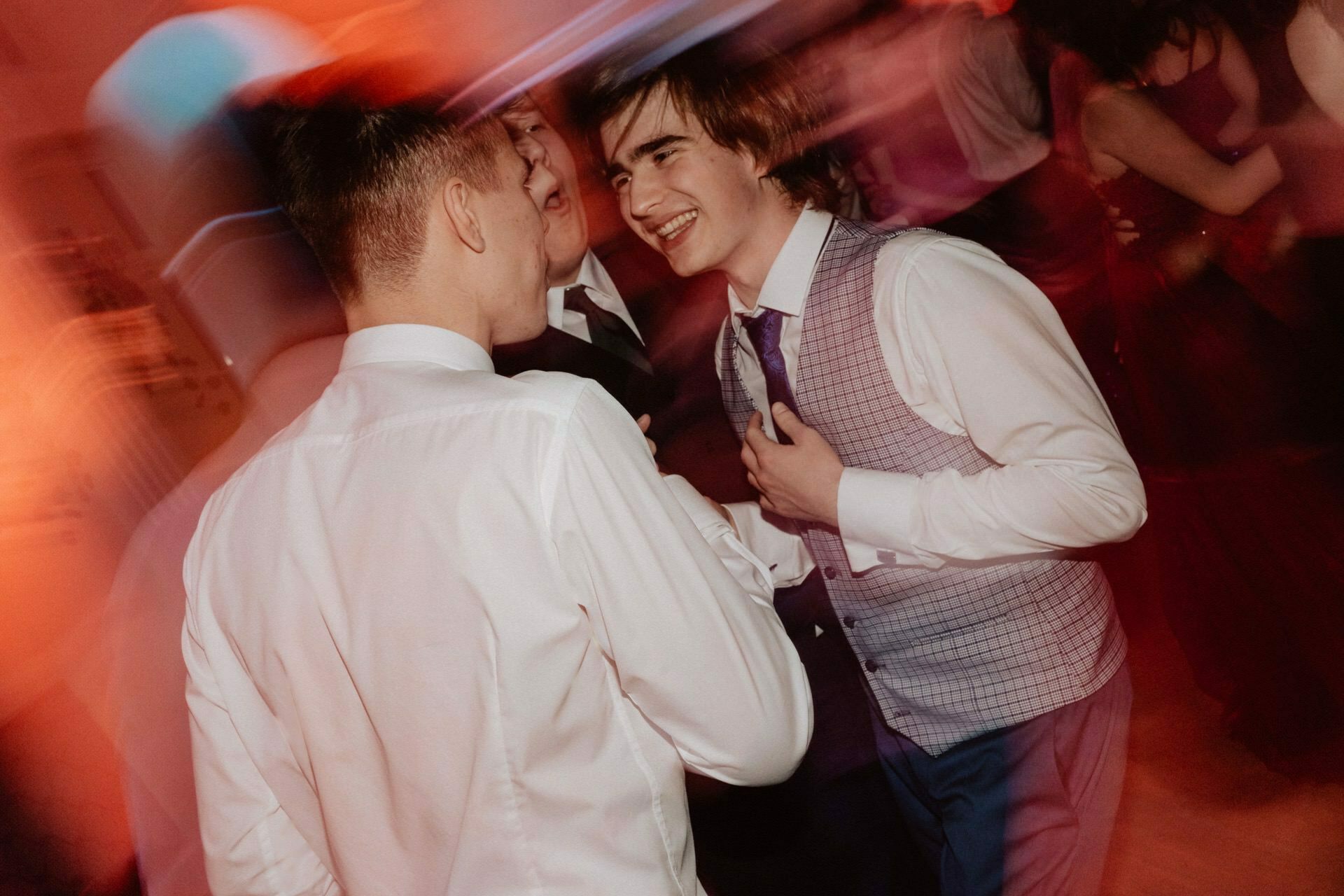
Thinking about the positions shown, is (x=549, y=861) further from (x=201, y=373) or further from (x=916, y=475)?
(x=201, y=373)

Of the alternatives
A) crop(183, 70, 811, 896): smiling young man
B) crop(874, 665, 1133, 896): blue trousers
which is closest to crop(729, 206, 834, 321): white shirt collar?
crop(183, 70, 811, 896): smiling young man

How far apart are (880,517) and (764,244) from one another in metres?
0.64

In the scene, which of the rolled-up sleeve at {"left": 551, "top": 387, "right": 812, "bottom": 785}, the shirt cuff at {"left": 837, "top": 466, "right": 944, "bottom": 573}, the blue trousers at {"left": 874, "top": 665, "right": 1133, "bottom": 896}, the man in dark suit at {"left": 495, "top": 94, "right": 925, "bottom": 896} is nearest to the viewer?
the rolled-up sleeve at {"left": 551, "top": 387, "right": 812, "bottom": 785}

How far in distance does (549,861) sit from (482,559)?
1.32 ft

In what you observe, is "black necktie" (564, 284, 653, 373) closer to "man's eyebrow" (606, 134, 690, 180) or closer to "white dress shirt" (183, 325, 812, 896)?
"man's eyebrow" (606, 134, 690, 180)

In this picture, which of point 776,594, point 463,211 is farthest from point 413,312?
point 776,594

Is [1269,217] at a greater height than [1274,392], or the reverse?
[1269,217]

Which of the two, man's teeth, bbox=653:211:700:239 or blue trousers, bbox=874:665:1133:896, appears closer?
blue trousers, bbox=874:665:1133:896

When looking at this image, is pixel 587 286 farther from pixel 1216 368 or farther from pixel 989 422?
pixel 1216 368

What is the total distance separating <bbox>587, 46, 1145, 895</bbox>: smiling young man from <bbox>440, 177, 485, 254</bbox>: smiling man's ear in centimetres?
59

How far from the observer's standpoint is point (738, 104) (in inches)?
62.2

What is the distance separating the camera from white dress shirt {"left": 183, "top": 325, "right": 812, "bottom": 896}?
2.94 ft

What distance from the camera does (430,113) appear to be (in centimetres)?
107

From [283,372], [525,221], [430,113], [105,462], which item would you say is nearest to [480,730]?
[525,221]
